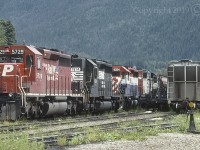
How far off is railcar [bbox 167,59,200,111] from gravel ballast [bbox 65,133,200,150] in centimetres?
1722

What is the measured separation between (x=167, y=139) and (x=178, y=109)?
1888cm

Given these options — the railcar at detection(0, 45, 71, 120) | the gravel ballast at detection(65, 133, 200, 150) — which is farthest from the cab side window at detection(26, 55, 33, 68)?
the gravel ballast at detection(65, 133, 200, 150)

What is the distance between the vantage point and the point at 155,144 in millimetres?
14023

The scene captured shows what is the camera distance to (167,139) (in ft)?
50.4

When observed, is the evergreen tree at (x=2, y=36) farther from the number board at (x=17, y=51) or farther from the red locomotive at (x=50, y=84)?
the number board at (x=17, y=51)

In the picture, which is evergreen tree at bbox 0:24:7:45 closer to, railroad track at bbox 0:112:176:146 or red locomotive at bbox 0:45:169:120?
red locomotive at bbox 0:45:169:120

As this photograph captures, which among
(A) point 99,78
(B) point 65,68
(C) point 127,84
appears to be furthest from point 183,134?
(C) point 127,84

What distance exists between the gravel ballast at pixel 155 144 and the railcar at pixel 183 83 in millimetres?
17222

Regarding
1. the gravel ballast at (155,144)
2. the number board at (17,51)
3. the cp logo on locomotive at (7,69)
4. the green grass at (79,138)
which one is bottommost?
the gravel ballast at (155,144)

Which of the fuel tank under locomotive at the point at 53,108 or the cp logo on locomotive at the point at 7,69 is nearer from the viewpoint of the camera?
the cp logo on locomotive at the point at 7,69

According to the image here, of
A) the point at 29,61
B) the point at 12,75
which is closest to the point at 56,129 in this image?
the point at 12,75

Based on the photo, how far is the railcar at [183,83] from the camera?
3297cm

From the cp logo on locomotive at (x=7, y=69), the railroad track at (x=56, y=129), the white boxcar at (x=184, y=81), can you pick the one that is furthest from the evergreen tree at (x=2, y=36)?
the railroad track at (x=56, y=129)

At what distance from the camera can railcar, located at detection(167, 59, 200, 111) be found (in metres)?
33.0
